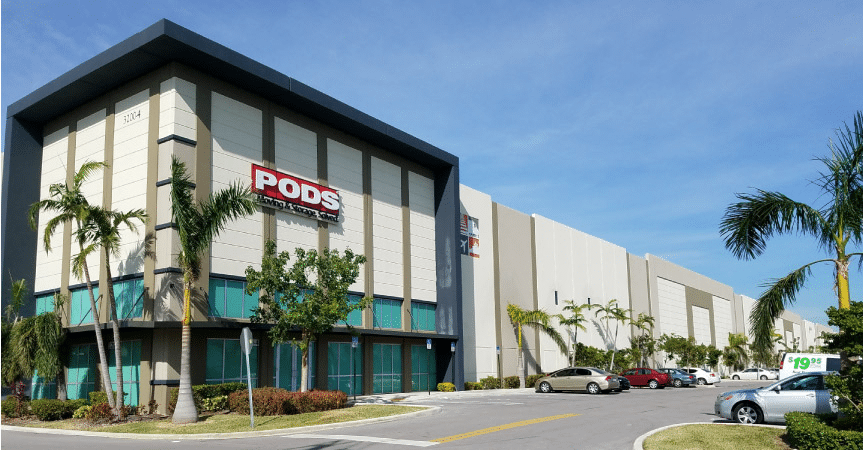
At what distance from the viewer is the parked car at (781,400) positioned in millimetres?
19125

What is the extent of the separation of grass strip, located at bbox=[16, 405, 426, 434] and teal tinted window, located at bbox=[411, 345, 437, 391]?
1486 centimetres

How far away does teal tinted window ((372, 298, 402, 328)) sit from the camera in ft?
127

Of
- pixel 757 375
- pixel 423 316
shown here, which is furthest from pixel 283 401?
pixel 757 375

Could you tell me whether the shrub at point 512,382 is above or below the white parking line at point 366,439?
below

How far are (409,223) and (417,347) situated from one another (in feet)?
24.0

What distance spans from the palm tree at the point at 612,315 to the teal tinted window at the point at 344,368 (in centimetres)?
2824

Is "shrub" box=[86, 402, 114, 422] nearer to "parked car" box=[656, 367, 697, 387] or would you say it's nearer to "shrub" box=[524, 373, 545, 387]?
"shrub" box=[524, 373, 545, 387]

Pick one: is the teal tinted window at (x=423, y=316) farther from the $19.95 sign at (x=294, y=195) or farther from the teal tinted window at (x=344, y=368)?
the $19.95 sign at (x=294, y=195)

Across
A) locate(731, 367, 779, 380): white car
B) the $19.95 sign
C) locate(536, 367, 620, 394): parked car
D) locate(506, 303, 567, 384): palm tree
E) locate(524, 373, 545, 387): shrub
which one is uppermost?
the $19.95 sign

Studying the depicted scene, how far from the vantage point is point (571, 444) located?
1661cm

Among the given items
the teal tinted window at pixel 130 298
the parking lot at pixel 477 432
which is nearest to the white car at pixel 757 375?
the parking lot at pixel 477 432

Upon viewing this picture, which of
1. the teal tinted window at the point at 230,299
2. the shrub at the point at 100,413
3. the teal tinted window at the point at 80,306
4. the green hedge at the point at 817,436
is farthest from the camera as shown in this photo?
the teal tinted window at the point at 80,306

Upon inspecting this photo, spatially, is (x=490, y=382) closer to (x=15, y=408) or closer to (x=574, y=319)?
(x=574, y=319)

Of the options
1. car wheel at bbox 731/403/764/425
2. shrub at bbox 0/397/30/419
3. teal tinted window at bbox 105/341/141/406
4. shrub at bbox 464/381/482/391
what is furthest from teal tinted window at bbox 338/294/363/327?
car wheel at bbox 731/403/764/425
